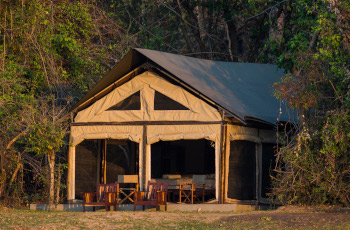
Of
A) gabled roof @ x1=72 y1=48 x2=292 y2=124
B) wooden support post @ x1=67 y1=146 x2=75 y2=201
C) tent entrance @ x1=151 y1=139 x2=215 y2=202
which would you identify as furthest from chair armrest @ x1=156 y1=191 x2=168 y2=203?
tent entrance @ x1=151 y1=139 x2=215 y2=202

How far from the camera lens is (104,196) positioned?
15484 mm

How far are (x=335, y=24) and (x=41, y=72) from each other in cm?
834

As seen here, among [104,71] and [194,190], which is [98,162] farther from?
[104,71]

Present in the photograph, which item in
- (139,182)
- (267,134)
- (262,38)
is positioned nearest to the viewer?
(139,182)

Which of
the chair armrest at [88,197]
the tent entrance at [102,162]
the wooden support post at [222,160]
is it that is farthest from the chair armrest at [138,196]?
the tent entrance at [102,162]

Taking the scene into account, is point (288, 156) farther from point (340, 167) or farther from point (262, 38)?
point (262, 38)

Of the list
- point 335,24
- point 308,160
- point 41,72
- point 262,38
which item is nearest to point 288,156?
point 308,160

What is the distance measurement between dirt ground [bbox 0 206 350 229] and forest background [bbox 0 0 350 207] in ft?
4.54

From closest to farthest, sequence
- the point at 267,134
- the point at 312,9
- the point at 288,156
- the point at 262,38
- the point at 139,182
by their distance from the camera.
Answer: the point at 288,156 < the point at 312,9 < the point at 139,182 < the point at 267,134 < the point at 262,38

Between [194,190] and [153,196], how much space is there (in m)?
1.14

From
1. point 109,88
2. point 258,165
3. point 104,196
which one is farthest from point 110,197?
point 258,165

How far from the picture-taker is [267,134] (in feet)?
56.4

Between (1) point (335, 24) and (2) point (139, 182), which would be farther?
(2) point (139, 182)

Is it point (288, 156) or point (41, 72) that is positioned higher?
point (41, 72)
